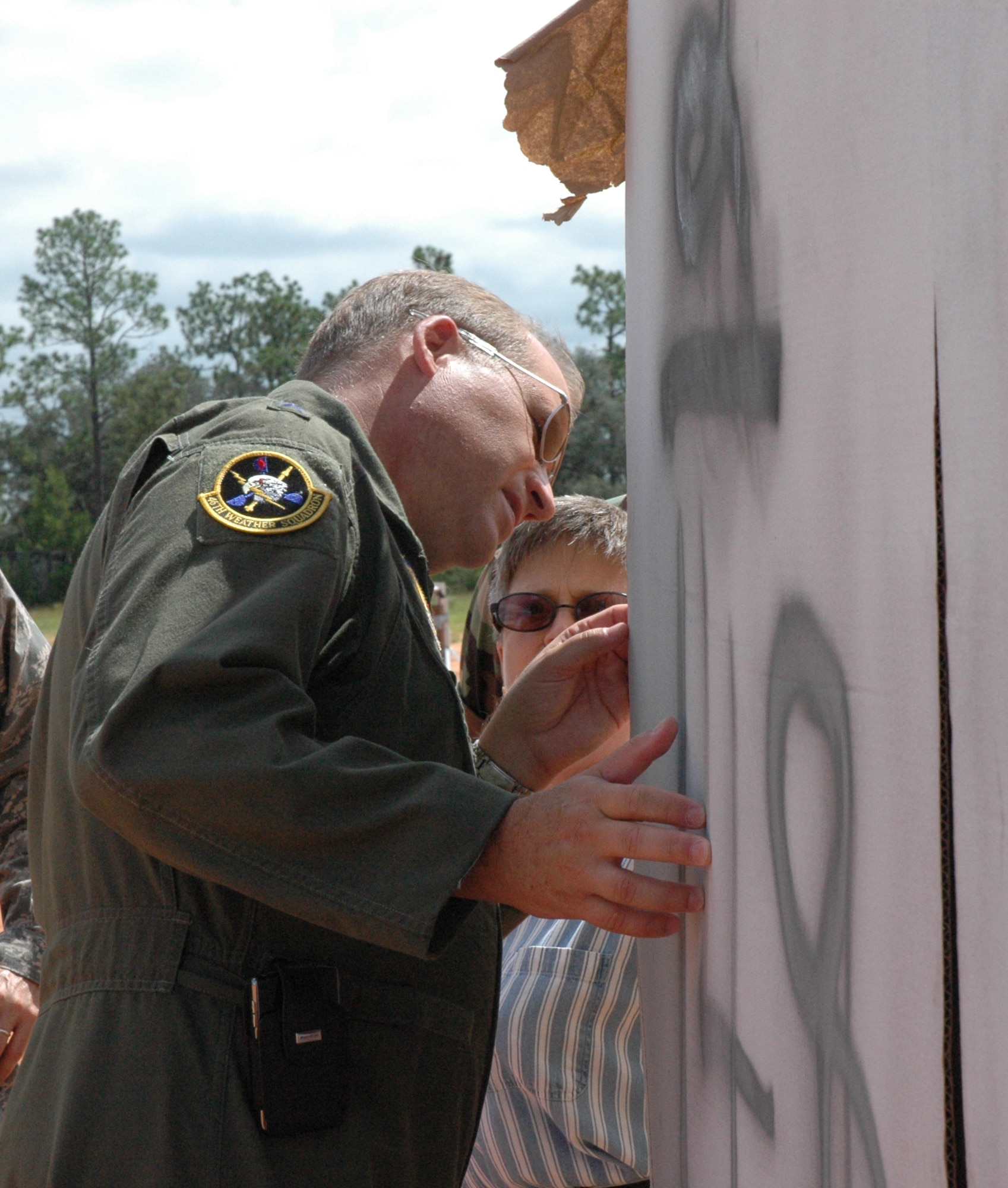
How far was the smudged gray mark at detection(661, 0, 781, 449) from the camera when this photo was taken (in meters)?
0.94

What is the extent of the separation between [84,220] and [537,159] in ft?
152

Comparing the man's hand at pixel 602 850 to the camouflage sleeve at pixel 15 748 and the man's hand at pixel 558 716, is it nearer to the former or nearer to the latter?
the man's hand at pixel 558 716

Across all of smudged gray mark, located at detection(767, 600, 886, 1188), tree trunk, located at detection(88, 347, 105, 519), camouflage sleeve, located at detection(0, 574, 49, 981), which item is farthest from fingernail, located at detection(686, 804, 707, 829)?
tree trunk, located at detection(88, 347, 105, 519)

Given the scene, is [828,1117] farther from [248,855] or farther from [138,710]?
[138,710]

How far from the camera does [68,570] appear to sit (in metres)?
43.0

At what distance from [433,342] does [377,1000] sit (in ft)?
3.06

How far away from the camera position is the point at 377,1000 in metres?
1.38

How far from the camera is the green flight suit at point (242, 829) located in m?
1.10

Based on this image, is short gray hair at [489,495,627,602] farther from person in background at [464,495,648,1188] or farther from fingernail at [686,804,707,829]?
fingernail at [686,804,707,829]

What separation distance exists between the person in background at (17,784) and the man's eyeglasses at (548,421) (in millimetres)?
1154

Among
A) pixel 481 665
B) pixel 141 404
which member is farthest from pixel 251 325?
pixel 481 665

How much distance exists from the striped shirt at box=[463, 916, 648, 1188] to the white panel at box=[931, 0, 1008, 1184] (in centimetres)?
111

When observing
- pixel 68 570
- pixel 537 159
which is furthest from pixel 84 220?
pixel 537 159

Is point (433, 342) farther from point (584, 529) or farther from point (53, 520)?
point (53, 520)
